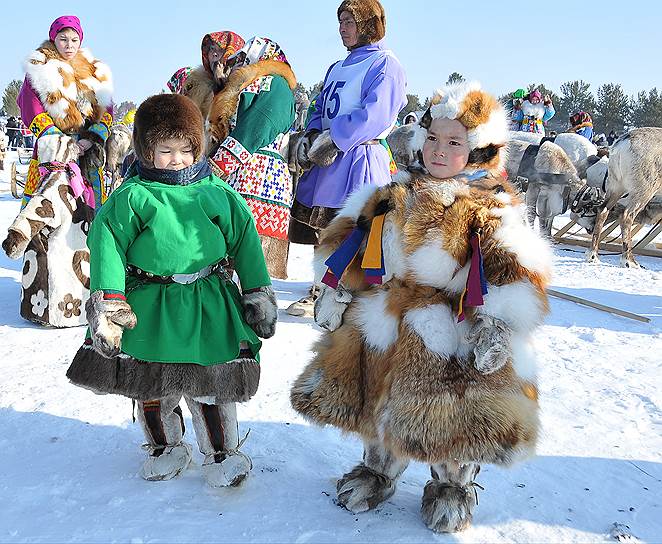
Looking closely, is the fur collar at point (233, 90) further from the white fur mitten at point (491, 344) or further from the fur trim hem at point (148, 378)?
the white fur mitten at point (491, 344)

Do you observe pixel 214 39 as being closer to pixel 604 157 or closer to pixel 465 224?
pixel 465 224

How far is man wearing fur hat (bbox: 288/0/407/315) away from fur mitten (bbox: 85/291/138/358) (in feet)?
5.59

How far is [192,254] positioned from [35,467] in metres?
1.02

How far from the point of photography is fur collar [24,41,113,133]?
151 inches

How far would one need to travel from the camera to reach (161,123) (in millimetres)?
2020

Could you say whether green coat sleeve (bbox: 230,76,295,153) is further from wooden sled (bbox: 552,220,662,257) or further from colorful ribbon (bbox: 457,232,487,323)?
wooden sled (bbox: 552,220,662,257)

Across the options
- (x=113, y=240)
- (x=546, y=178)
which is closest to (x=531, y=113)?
(x=546, y=178)

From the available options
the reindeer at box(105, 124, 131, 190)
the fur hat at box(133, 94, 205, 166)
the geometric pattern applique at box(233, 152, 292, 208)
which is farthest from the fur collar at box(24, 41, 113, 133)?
the fur hat at box(133, 94, 205, 166)

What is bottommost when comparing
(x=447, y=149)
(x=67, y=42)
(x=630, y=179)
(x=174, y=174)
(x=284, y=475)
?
(x=284, y=475)

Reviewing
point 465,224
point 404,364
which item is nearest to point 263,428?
point 404,364

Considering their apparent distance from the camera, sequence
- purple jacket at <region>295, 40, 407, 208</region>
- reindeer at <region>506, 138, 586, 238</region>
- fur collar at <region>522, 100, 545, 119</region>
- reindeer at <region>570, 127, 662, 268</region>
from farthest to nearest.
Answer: fur collar at <region>522, 100, 545, 119</region> < reindeer at <region>506, 138, 586, 238</region> < reindeer at <region>570, 127, 662, 268</region> < purple jacket at <region>295, 40, 407, 208</region>

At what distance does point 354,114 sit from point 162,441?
210cm

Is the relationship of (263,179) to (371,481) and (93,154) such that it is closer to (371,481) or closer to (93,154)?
(93,154)

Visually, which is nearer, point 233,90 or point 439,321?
point 439,321
